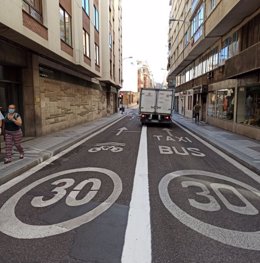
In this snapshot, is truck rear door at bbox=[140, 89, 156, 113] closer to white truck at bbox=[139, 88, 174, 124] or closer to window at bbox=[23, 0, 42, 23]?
white truck at bbox=[139, 88, 174, 124]

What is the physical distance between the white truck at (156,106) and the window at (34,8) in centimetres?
1070

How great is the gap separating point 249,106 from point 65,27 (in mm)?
11253

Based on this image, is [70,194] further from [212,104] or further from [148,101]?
[212,104]

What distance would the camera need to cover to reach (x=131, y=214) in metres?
4.38

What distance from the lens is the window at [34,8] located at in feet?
34.7

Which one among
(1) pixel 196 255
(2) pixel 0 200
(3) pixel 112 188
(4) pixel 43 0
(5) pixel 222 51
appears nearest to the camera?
(1) pixel 196 255

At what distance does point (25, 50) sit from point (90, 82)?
1365 cm

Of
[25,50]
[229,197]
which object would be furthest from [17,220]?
[25,50]

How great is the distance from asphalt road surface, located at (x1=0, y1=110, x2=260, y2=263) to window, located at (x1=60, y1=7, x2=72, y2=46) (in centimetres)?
1014

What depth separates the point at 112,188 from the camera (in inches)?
222

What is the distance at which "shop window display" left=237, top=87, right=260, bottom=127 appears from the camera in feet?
45.1

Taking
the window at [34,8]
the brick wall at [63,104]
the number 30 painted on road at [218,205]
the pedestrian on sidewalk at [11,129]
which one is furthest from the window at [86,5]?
the number 30 painted on road at [218,205]

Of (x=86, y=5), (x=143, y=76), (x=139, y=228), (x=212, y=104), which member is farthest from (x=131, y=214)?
(x=143, y=76)

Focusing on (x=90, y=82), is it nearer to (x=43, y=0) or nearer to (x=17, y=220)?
(x=43, y=0)
